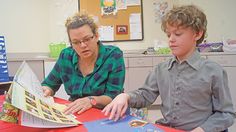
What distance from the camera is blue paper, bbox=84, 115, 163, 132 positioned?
806mm

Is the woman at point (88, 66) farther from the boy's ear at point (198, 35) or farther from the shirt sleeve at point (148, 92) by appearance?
the boy's ear at point (198, 35)

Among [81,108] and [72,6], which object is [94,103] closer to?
[81,108]

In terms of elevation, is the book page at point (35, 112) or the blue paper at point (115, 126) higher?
the book page at point (35, 112)

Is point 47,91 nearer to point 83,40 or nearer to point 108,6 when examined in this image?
point 83,40

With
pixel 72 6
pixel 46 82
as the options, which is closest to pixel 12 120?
pixel 46 82

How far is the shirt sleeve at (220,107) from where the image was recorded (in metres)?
0.92

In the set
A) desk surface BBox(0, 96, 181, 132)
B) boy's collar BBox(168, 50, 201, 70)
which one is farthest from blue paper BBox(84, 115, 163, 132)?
boy's collar BBox(168, 50, 201, 70)

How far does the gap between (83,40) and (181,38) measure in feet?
1.95

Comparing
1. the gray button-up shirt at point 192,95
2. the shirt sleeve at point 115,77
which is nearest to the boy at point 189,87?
the gray button-up shirt at point 192,95

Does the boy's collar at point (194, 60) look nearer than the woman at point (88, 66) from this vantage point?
Yes

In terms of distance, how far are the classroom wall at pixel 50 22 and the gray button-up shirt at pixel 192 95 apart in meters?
2.81

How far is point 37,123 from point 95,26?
792mm

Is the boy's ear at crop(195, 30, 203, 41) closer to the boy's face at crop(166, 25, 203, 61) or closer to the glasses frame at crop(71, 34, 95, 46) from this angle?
the boy's face at crop(166, 25, 203, 61)

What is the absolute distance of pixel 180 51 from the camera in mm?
1020
